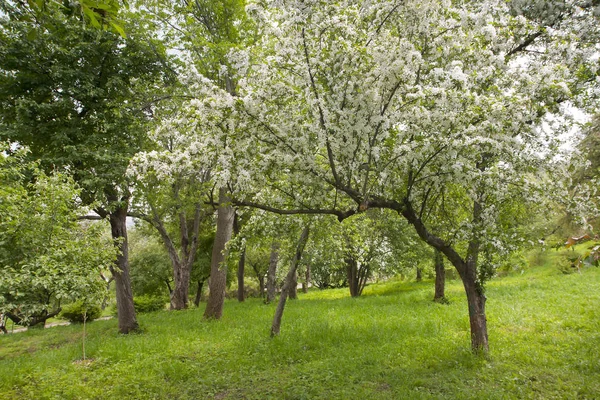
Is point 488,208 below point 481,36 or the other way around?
below

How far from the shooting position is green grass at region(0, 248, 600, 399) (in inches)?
287

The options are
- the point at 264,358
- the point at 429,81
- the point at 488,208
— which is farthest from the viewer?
the point at 264,358

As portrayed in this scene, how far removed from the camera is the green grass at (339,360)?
7.29 metres

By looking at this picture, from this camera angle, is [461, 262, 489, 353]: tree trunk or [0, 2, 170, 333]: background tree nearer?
[461, 262, 489, 353]: tree trunk

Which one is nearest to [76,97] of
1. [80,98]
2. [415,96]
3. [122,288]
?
[80,98]

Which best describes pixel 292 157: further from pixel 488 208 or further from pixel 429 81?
pixel 488 208

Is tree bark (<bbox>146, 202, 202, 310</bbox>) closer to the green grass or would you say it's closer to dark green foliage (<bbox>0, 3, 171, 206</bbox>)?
the green grass

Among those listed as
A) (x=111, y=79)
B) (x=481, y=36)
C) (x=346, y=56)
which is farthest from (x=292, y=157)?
(x=111, y=79)

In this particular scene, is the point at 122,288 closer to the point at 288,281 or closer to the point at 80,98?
the point at 80,98

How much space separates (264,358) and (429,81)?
750cm

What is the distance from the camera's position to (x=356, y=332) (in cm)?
1138

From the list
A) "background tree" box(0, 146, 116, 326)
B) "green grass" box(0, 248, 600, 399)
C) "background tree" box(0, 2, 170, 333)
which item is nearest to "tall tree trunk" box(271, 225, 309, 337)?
"green grass" box(0, 248, 600, 399)

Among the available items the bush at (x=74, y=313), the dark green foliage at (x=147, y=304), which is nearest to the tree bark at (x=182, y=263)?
the dark green foliage at (x=147, y=304)

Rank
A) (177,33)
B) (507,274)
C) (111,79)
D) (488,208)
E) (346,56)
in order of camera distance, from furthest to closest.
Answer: (507,274)
(177,33)
(111,79)
(488,208)
(346,56)
